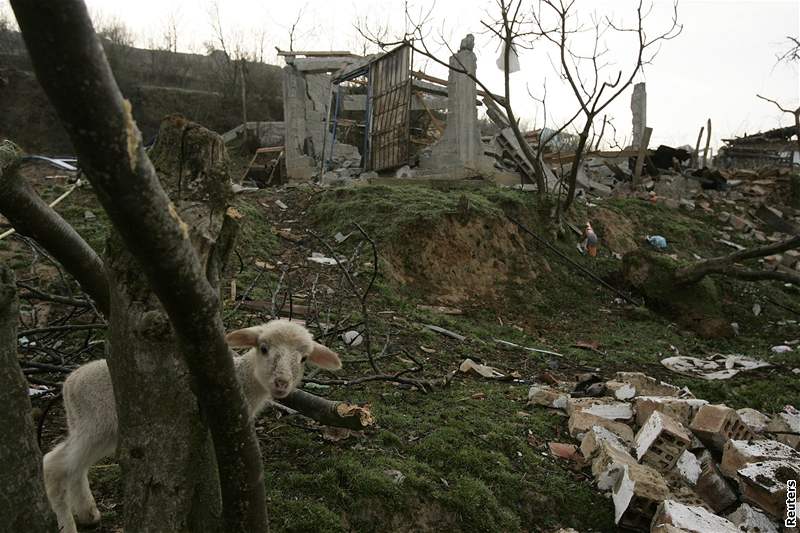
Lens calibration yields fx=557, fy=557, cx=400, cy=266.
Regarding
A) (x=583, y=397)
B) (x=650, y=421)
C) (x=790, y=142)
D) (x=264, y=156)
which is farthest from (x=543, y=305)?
(x=790, y=142)

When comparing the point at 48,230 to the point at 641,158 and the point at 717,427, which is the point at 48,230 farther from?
the point at 641,158

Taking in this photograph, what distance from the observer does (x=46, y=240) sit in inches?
88.7

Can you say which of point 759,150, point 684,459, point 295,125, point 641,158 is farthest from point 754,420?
point 759,150

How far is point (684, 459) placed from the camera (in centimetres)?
406

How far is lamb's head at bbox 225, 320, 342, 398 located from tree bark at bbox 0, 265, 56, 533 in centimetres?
105

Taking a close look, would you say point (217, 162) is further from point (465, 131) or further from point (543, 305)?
point (465, 131)

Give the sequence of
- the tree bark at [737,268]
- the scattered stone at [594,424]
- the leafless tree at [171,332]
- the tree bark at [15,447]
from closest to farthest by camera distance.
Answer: the leafless tree at [171,332] < the tree bark at [15,447] < the scattered stone at [594,424] < the tree bark at [737,268]

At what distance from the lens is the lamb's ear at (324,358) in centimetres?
318

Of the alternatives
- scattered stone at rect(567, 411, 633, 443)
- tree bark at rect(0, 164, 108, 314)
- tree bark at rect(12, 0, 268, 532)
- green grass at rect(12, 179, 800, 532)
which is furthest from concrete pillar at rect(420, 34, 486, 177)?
tree bark at rect(12, 0, 268, 532)

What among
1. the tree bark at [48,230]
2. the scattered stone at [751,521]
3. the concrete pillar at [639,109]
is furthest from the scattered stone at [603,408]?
the concrete pillar at [639,109]

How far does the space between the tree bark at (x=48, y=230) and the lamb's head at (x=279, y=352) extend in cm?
75

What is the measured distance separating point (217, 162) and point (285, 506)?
1.98 metres

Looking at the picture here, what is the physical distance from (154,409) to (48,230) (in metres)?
0.89

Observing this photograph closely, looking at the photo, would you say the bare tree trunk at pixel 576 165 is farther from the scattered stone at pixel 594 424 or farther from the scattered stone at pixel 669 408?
the scattered stone at pixel 594 424
